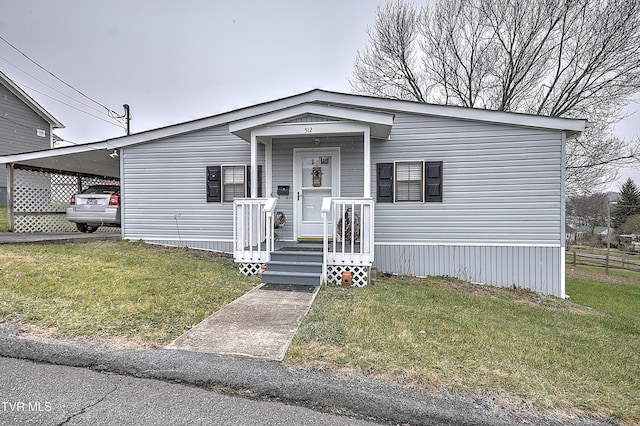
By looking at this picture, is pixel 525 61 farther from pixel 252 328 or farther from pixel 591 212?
pixel 591 212

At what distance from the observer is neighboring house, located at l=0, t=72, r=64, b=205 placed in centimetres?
1497

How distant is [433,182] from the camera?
7.25m

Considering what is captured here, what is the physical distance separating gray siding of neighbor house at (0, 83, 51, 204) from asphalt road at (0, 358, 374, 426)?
691 inches

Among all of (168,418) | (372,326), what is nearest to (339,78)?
(372,326)

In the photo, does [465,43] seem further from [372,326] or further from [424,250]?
[372,326]

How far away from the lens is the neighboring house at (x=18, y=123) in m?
15.0

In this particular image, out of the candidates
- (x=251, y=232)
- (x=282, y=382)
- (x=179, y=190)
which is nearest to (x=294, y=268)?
(x=251, y=232)

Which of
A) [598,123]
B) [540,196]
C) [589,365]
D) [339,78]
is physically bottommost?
[589,365]

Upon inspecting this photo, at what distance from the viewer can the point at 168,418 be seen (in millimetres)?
2049

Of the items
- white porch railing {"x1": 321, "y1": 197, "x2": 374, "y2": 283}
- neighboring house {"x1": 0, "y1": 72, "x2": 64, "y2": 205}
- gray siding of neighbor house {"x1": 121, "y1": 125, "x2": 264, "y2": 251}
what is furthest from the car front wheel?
neighboring house {"x1": 0, "y1": 72, "x2": 64, "y2": 205}

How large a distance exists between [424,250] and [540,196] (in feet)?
8.33

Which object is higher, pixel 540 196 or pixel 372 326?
pixel 540 196

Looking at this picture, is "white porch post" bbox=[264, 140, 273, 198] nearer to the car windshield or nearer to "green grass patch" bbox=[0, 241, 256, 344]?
"green grass patch" bbox=[0, 241, 256, 344]

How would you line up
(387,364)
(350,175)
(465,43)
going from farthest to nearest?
(465,43)
(350,175)
(387,364)
